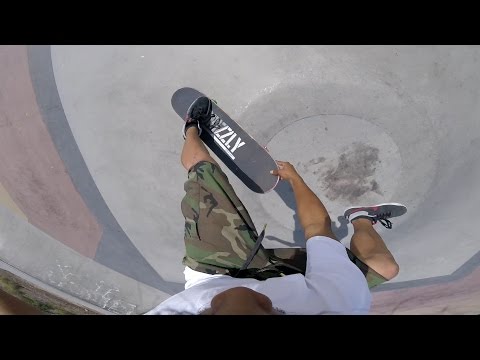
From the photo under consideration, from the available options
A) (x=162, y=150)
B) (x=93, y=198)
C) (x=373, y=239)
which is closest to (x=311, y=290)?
(x=373, y=239)

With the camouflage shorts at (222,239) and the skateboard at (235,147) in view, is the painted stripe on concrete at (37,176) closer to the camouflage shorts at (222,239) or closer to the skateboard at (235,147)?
the skateboard at (235,147)

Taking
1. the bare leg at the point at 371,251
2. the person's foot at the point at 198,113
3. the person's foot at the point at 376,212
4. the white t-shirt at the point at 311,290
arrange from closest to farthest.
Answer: the white t-shirt at the point at 311,290
the bare leg at the point at 371,251
the person's foot at the point at 376,212
the person's foot at the point at 198,113

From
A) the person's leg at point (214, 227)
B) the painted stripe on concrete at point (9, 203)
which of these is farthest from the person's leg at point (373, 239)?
the painted stripe on concrete at point (9, 203)

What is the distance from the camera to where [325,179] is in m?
3.28

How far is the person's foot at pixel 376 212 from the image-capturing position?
9.51 ft

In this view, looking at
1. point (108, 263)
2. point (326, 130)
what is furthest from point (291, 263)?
point (108, 263)

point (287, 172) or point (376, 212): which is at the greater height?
point (287, 172)

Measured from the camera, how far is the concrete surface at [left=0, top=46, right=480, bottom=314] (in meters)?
3.26

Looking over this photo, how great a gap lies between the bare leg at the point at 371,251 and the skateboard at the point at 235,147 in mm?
787

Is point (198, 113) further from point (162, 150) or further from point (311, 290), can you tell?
point (311, 290)

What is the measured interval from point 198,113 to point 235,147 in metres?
0.41

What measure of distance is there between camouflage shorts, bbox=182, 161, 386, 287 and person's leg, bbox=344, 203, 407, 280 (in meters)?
0.07

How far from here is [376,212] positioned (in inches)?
115

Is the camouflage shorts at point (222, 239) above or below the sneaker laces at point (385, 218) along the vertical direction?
below
